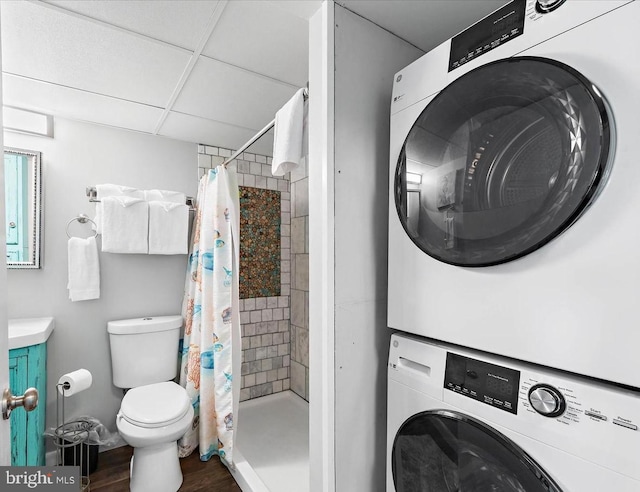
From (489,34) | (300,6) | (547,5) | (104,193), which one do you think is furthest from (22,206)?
(547,5)

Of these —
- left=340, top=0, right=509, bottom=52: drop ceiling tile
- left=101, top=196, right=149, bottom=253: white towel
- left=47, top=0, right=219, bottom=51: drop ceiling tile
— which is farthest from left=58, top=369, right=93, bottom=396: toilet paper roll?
left=340, top=0, right=509, bottom=52: drop ceiling tile

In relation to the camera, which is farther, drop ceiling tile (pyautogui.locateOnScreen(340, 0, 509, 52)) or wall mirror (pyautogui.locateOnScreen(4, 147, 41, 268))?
wall mirror (pyautogui.locateOnScreen(4, 147, 41, 268))

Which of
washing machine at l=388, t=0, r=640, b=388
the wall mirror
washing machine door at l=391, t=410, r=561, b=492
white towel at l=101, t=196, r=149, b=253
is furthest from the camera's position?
white towel at l=101, t=196, r=149, b=253

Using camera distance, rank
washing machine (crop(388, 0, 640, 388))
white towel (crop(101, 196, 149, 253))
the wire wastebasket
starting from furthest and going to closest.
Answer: white towel (crop(101, 196, 149, 253)), the wire wastebasket, washing machine (crop(388, 0, 640, 388))

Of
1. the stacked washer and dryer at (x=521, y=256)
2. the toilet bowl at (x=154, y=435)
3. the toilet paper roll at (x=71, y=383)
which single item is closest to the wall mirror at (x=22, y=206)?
the toilet paper roll at (x=71, y=383)

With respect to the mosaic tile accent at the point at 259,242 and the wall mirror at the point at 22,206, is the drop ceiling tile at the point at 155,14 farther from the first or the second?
the mosaic tile accent at the point at 259,242

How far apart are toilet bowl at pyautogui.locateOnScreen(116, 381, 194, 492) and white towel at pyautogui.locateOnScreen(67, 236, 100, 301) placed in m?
0.69

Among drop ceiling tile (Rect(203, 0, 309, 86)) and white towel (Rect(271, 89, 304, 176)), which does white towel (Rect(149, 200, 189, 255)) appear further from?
white towel (Rect(271, 89, 304, 176))

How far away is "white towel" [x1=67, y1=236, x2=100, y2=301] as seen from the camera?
1.99 m

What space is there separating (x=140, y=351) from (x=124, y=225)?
2.64 feet

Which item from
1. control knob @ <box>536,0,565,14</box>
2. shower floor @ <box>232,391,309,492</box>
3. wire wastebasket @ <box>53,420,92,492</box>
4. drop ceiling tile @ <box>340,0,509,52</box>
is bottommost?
shower floor @ <box>232,391,309,492</box>

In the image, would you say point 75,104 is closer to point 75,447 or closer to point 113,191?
point 113,191

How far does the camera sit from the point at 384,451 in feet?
3.89

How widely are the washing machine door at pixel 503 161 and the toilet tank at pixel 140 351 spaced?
6.15 feet
